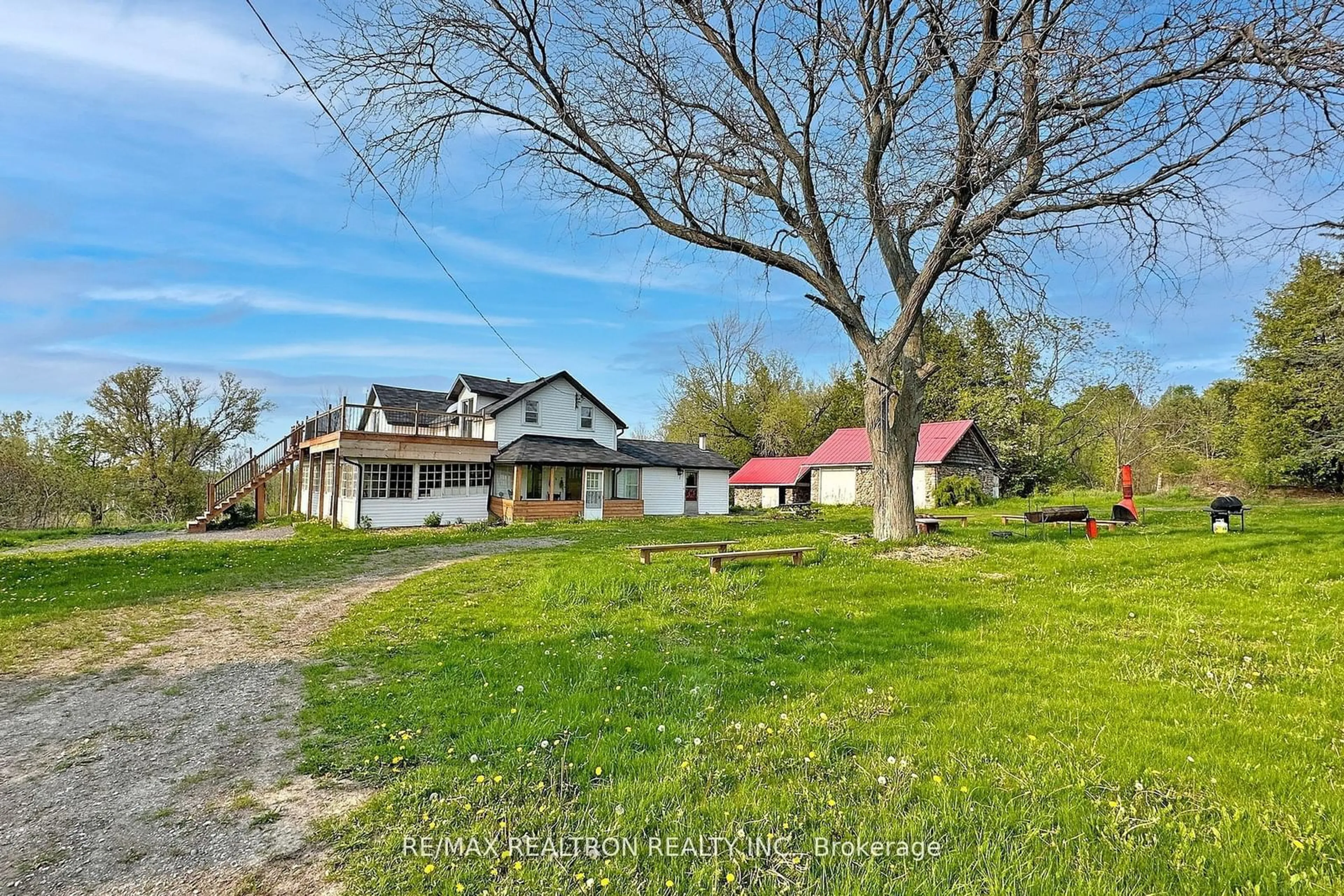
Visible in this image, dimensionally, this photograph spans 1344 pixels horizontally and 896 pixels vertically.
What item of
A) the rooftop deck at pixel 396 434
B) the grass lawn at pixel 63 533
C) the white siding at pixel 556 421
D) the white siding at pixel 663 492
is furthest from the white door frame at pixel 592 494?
the grass lawn at pixel 63 533

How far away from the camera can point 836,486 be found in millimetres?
35312

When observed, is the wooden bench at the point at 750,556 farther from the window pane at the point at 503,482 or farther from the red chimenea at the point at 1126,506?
the window pane at the point at 503,482

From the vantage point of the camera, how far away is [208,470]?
3372 cm

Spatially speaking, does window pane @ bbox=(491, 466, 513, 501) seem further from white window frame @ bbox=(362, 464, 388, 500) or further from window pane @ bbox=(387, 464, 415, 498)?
white window frame @ bbox=(362, 464, 388, 500)

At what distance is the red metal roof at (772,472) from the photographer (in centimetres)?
3859

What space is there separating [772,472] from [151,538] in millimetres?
32485

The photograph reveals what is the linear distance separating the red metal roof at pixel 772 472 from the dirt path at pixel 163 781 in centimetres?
3260

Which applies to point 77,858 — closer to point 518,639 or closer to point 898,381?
point 518,639

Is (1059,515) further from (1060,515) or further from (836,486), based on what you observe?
(836,486)

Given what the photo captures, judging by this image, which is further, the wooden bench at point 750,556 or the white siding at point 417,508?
the white siding at point 417,508

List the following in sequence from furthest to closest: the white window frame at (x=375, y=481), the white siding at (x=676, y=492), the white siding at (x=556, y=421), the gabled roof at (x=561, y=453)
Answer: the white siding at (x=676, y=492) < the white siding at (x=556, y=421) < the gabled roof at (x=561, y=453) < the white window frame at (x=375, y=481)

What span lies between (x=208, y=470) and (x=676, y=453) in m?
27.3

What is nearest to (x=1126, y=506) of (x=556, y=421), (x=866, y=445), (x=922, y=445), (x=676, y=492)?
(x=922, y=445)

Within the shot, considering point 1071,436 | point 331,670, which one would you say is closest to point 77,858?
point 331,670
